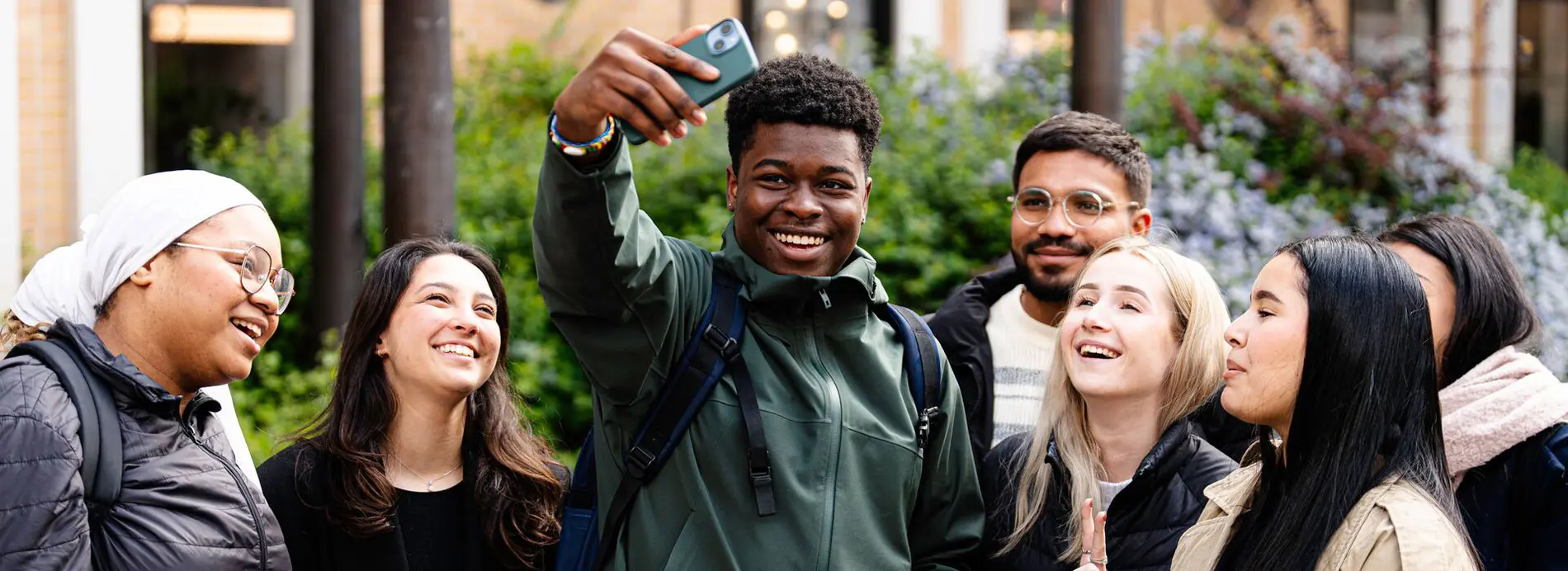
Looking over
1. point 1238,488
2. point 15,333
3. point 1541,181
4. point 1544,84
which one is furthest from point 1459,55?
point 15,333

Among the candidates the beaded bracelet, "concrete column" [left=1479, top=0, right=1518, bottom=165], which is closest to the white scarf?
the beaded bracelet

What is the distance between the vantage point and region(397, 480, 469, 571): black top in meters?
3.27

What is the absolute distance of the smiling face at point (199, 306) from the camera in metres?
2.60

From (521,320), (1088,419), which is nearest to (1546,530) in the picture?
(1088,419)

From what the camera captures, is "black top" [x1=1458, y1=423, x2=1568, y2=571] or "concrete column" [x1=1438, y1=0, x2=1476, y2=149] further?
"concrete column" [x1=1438, y1=0, x2=1476, y2=149]

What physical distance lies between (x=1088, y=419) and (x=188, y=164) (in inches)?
270

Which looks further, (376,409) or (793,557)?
(376,409)

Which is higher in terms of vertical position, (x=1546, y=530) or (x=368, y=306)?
(x=368, y=306)

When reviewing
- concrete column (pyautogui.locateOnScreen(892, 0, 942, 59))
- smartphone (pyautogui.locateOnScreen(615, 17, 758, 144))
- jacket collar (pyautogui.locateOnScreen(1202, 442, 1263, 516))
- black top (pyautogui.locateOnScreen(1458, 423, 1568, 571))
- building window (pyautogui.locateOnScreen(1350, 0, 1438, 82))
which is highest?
building window (pyautogui.locateOnScreen(1350, 0, 1438, 82))

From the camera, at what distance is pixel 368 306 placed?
11.3 feet

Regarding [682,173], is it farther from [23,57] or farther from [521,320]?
[23,57]

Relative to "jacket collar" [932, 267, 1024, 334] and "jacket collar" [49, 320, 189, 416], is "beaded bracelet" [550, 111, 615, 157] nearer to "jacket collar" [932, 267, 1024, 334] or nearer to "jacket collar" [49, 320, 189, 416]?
"jacket collar" [49, 320, 189, 416]

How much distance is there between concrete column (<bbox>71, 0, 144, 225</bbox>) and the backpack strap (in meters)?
5.53

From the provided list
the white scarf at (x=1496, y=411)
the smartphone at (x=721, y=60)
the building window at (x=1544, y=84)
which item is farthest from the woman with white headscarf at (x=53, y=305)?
the building window at (x=1544, y=84)
